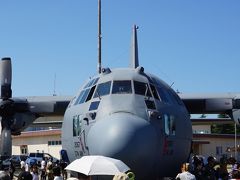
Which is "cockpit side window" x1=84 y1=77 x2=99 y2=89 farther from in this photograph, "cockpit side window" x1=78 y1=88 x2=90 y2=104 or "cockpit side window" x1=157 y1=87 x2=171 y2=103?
"cockpit side window" x1=157 y1=87 x2=171 y2=103

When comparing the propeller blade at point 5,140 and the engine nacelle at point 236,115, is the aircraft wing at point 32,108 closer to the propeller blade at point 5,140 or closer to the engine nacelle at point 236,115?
the propeller blade at point 5,140

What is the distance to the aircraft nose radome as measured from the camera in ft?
28.2

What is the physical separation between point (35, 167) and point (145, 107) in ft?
17.1

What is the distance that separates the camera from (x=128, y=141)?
8562mm

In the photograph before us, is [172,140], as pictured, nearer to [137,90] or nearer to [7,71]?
[137,90]

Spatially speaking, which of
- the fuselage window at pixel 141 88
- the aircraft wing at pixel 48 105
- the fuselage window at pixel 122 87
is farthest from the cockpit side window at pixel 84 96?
the aircraft wing at pixel 48 105

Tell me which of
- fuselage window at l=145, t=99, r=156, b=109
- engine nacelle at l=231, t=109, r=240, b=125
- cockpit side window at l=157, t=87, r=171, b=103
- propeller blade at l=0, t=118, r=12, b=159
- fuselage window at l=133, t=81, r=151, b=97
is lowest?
propeller blade at l=0, t=118, r=12, b=159

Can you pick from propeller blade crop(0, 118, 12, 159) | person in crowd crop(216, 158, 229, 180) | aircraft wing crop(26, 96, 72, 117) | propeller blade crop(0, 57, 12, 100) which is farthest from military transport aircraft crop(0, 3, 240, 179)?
propeller blade crop(0, 57, 12, 100)

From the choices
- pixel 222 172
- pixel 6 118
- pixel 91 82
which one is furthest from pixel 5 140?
pixel 222 172

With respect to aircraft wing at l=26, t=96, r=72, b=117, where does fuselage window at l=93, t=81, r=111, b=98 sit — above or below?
above

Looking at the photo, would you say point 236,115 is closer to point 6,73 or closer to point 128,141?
point 6,73

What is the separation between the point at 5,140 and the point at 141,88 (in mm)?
8143

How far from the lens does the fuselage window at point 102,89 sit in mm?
10758

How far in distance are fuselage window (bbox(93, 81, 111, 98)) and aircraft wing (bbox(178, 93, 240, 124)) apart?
24.9 ft
